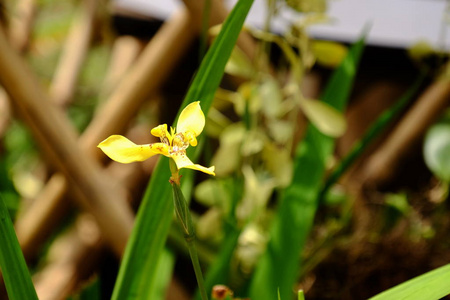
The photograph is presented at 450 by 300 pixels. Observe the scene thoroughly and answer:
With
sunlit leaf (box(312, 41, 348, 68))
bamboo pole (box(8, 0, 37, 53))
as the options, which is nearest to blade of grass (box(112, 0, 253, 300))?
sunlit leaf (box(312, 41, 348, 68))

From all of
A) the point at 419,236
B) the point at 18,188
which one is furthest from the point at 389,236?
the point at 18,188

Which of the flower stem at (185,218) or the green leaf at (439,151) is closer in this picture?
the flower stem at (185,218)

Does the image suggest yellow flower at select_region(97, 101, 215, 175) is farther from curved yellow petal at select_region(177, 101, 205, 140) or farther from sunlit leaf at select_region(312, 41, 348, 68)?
sunlit leaf at select_region(312, 41, 348, 68)

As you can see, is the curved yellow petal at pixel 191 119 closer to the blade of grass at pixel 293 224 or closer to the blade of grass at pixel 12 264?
the blade of grass at pixel 12 264

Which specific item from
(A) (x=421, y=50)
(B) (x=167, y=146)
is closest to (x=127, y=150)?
(B) (x=167, y=146)

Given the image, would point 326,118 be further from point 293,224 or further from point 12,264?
point 12,264

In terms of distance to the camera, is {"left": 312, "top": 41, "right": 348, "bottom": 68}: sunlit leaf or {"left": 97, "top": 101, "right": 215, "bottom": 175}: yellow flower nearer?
{"left": 97, "top": 101, "right": 215, "bottom": 175}: yellow flower

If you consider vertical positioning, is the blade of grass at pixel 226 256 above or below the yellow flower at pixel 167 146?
below

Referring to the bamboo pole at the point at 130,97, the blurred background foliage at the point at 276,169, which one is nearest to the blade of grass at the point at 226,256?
the blurred background foliage at the point at 276,169
